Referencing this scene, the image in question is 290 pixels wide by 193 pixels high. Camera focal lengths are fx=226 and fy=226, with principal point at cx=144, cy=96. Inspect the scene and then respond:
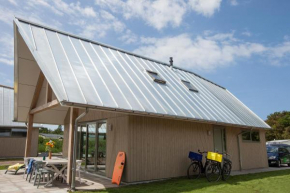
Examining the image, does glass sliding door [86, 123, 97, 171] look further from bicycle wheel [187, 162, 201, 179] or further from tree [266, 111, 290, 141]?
tree [266, 111, 290, 141]

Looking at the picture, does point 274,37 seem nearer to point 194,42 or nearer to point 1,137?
point 194,42

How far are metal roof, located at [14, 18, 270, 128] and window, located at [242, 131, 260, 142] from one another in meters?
1.34

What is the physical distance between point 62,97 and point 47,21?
18.9 ft

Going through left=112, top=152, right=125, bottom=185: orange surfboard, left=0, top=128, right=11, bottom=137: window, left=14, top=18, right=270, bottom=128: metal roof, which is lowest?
left=112, top=152, right=125, bottom=185: orange surfboard

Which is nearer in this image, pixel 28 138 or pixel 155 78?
pixel 155 78

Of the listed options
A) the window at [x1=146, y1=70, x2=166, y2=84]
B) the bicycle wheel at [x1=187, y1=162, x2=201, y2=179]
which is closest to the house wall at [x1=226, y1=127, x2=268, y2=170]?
the bicycle wheel at [x1=187, y1=162, x2=201, y2=179]

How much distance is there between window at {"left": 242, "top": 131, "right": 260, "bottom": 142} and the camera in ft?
42.0

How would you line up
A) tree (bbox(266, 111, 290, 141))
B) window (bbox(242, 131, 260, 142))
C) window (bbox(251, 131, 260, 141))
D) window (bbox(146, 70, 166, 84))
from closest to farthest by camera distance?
window (bbox(146, 70, 166, 84))
window (bbox(242, 131, 260, 142))
window (bbox(251, 131, 260, 141))
tree (bbox(266, 111, 290, 141))

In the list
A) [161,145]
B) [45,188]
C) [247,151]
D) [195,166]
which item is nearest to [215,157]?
[195,166]

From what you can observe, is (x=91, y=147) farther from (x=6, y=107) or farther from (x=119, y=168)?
(x=6, y=107)

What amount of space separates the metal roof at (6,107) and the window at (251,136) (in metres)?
16.2

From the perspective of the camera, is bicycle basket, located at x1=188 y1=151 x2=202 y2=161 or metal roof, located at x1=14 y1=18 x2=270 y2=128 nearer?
metal roof, located at x1=14 y1=18 x2=270 y2=128

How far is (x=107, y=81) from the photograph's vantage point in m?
7.59

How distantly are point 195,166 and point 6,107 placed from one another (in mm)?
16858
